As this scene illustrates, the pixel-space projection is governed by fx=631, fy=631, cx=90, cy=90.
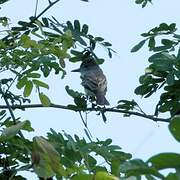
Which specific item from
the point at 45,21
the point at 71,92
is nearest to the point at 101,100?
the point at 71,92

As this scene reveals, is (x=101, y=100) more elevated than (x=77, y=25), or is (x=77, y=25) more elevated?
(x=77, y=25)

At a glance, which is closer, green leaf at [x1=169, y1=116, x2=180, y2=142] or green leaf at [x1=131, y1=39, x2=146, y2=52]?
green leaf at [x1=169, y1=116, x2=180, y2=142]

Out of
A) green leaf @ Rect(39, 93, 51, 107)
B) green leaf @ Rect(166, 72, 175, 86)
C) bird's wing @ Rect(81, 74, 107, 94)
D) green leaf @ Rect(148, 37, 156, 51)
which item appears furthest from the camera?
bird's wing @ Rect(81, 74, 107, 94)

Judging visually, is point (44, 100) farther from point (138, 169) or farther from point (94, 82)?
point (94, 82)

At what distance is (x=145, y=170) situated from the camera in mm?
946

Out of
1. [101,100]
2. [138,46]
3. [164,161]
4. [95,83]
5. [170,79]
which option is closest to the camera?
[164,161]

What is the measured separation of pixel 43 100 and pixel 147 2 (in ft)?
6.36

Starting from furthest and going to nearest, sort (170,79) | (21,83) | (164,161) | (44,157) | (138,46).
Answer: (138,46) < (170,79) < (21,83) < (44,157) < (164,161)

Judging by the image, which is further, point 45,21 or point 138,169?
point 45,21

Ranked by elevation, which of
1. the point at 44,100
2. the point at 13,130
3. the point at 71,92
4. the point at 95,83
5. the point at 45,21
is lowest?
the point at 95,83

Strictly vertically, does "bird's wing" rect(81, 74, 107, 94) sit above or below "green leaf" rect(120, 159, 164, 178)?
below

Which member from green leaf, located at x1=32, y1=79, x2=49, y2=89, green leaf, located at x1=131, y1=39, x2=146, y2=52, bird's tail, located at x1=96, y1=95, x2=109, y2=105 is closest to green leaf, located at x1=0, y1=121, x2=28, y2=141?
green leaf, located at x1=32, y1=79, x2=49, y2=89

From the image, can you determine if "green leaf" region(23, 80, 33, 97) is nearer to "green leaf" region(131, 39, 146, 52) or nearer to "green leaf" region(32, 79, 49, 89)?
"green leaf" region(32, 79, 49, 89)

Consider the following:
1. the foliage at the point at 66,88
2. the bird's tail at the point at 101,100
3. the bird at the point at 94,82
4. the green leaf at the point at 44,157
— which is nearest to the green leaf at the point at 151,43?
the foliage at the point at 66,88
